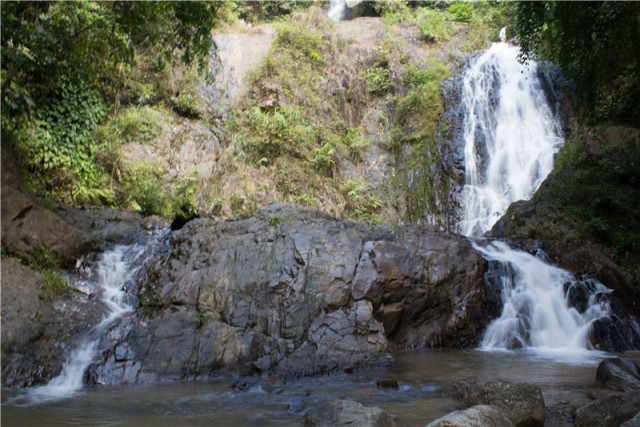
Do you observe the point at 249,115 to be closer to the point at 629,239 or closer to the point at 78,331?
the point at 78,331

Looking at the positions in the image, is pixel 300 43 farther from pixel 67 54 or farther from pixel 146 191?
pixel 67 54

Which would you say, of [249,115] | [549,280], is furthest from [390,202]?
[549,280]

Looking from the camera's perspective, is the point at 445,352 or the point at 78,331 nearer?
the point at 78,331

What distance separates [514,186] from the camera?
48.9ft

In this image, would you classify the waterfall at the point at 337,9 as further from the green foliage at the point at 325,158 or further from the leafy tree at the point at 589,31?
the leafy tree at the point at 589,31

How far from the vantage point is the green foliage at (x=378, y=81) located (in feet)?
60.7

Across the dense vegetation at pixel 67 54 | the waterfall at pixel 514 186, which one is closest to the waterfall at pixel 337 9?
the waterfall at pixel 514 186

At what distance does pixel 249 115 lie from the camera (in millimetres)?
15898

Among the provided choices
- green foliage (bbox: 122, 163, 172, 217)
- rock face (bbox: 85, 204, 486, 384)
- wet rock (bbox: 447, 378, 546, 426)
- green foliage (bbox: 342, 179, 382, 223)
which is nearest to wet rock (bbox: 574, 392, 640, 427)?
wet rock (bbox: 447, 378, 546, 426)

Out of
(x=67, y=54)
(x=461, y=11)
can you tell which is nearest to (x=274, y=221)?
(x=67, y=54)

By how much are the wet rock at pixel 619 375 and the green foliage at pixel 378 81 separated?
45.6 feet

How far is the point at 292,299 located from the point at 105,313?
2.90 m

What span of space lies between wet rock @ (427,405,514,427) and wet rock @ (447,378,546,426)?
39 cm

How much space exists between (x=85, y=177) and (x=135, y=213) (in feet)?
5.88
